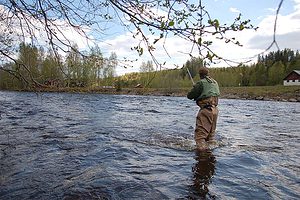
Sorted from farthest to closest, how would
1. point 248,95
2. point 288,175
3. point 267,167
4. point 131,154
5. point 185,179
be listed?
point 248,95
point 131,154
point 267,167
point 288,175
point 185,179

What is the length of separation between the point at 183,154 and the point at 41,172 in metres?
3.55

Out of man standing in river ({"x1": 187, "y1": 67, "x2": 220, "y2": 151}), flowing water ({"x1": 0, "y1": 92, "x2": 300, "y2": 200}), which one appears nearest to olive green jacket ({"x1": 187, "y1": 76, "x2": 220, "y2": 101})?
man standing in river ({"x1": 187, "y1": 67, "x2": 220, "y2": 151})

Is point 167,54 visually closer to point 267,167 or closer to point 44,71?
point 44,71

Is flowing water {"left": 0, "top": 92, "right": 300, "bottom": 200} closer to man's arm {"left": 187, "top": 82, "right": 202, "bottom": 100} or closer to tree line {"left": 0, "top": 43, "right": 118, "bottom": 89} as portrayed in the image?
tree line {"left": 0, "top": 43, "right": 118, "bottom": 89}

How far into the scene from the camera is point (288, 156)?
7.56 metres

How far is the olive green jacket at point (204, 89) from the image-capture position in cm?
809

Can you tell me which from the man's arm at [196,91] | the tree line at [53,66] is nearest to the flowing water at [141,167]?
the tree line at [53,66]

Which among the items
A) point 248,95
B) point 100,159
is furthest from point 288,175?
point 248,95

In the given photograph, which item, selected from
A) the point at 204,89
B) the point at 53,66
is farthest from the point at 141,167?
the point at 204,89

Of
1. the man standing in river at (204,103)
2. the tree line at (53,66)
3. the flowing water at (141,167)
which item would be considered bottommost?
the flowing water at (141,167)

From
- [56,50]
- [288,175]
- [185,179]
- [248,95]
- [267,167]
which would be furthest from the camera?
[248,95]

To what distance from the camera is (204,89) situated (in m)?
8.12

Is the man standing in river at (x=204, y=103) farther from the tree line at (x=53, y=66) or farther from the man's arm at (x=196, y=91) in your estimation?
the tree line at (x=53, y=66)

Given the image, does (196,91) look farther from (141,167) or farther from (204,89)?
(141,167)
